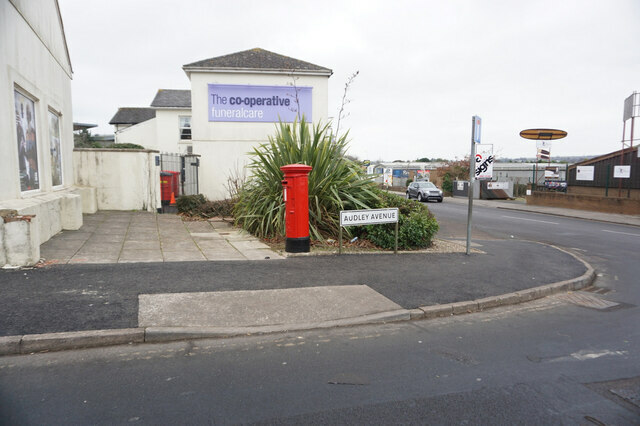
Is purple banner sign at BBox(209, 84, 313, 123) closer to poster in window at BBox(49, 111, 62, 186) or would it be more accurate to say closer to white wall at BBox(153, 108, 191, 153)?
poster in window at BBox(49, 111, 62, 186)

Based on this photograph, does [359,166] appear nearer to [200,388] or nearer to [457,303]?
[457,303]

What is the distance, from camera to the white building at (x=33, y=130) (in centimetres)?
744

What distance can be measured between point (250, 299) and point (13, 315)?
8.70 ft

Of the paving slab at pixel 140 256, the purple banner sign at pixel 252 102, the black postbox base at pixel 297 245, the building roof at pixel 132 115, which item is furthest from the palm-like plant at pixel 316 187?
the building roof at pixel 132 115

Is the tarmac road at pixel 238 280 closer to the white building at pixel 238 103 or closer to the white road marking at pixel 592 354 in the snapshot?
the white road marking at pixel 592 354

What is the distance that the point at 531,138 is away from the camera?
33938 mm

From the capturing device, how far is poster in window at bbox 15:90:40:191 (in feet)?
29.0

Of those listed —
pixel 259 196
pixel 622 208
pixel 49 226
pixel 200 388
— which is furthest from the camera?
pixel 622 208

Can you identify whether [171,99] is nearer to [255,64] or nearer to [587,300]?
[255,64]

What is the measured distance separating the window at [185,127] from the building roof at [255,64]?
38.4ft

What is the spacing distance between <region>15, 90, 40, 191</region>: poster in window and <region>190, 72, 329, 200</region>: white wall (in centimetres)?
794

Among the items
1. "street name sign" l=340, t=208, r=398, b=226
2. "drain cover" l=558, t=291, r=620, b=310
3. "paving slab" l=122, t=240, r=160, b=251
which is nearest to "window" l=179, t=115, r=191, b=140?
"paving slab" l=122, t=240, r=160, b=251

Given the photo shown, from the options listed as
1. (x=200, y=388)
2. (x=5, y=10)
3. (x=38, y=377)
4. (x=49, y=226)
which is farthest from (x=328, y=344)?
(x=5, y=10)

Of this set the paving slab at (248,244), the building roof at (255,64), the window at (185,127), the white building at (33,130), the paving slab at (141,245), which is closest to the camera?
the white building at (33,130)
